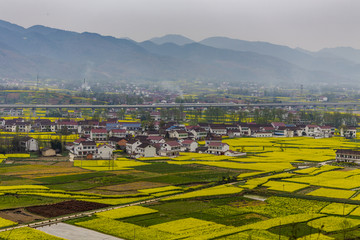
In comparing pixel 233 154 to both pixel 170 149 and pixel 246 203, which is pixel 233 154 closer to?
pixel 170 149

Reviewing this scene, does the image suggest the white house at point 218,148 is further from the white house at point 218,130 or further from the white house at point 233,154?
the white house at point 218,130

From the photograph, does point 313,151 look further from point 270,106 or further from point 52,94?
point 52,94

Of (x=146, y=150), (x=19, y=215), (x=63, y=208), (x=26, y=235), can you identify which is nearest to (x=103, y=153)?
(x=146, y=150)

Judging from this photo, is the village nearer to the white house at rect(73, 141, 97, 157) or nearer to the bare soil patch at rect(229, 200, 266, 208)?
the white house at rect(73, 141, 97, 157)

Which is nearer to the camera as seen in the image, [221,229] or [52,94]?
[221,229]

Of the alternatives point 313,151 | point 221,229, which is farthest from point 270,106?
point 221,229

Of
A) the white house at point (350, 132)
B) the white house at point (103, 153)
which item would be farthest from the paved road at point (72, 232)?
the white house at point (350, 132)

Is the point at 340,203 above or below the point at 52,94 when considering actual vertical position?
below
